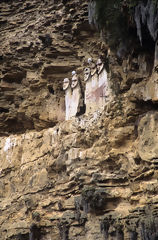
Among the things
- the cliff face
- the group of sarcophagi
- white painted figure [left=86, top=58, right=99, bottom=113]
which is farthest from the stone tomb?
white painted figure [left=86, top=58, right=99, bottom=113]

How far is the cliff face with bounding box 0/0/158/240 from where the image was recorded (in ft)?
34.0

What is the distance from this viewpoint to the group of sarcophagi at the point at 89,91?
1266 cm

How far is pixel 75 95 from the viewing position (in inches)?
557

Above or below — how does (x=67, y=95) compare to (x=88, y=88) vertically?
above

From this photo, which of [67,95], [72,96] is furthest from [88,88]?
[67,95]

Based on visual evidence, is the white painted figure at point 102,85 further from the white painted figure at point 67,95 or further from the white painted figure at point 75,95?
the white painted figure at point 67,95

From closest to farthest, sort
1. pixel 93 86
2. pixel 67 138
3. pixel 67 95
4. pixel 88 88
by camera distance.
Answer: pixel 67 138 → pixel 93 86 → pixel 88 88 → pixel 67 95

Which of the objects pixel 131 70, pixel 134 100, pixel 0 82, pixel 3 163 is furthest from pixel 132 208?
pixel 0 82

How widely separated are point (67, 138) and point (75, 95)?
1.82 metres

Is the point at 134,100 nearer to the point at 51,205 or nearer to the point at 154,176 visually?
the point at 154,176

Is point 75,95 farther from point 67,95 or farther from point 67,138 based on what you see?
point 67,138

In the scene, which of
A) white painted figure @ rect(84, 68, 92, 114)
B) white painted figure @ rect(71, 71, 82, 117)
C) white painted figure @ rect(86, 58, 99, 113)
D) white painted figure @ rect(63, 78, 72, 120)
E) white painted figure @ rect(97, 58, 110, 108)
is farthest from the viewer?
white painted figure @ rect(63, 78, 72, 120)

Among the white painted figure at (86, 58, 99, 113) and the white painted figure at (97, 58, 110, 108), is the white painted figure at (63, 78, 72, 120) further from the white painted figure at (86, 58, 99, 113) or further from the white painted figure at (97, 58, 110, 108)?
the white painted figure at (97, 58, 110, 108)

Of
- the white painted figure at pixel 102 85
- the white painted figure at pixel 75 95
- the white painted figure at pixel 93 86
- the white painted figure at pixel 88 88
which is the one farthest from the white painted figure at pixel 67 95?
the white painted figure at pixel 102 85
